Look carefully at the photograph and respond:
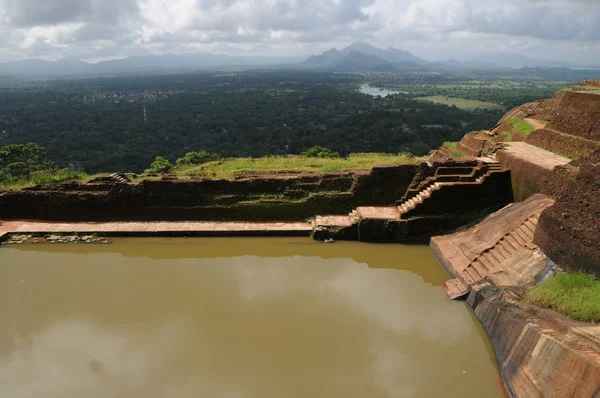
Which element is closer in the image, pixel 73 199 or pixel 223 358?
pixel 223 358

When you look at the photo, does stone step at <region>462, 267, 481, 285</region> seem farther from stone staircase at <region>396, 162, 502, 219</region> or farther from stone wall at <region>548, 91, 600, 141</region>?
stone wall at <region>548, 91, 600, 141</region>

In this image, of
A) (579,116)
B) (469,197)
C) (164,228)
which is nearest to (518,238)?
(469,197)

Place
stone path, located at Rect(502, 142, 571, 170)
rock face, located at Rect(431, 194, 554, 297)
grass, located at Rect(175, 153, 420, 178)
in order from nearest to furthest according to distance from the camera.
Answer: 1. rock face, located at Rect(431, 194, 554, 297)
2. stone path, located at Rect(502, 142, 571, 170)
3. grass, located at Rect(175, 153, 420, 178)

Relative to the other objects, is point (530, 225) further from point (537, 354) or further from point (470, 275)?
point (537, 354)

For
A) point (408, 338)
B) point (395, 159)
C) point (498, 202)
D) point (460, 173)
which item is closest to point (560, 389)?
point (408, 338)

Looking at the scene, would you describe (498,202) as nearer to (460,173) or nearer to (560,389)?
(460,173)

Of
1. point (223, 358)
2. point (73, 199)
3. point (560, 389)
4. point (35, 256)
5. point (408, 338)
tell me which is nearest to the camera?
point (560, 389)

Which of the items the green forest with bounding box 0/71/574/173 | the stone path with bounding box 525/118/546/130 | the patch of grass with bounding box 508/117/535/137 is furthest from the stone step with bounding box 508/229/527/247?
the green forest with bounding box 0/71/574/173

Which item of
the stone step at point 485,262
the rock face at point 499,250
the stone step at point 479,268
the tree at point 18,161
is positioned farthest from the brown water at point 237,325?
the tree at point 18,161
